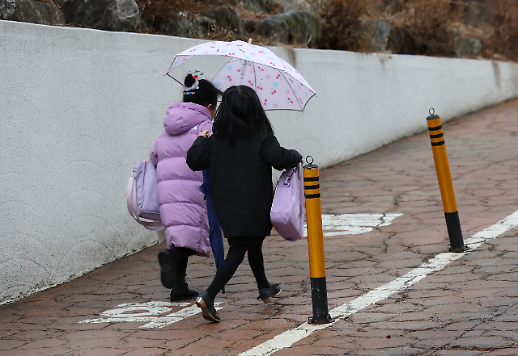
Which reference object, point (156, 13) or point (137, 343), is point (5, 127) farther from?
point (156, 13)

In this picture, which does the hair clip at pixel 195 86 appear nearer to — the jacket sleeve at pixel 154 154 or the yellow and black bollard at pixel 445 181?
the jacket sleeve at pixel 154 154

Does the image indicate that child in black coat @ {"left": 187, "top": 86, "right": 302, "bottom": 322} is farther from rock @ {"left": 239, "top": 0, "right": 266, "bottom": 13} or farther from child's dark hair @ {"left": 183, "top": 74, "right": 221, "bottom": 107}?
rock @ {"left": 239, "top": 0, "right": 266, "bottom": 13}

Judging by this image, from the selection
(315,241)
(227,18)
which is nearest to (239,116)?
(315,241)

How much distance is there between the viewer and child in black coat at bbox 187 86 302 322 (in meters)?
4.18

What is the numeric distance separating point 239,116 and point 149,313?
1.54 metres

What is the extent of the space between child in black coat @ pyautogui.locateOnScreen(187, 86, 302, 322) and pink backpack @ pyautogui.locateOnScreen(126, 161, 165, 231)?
2.34 feet

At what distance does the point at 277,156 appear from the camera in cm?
418

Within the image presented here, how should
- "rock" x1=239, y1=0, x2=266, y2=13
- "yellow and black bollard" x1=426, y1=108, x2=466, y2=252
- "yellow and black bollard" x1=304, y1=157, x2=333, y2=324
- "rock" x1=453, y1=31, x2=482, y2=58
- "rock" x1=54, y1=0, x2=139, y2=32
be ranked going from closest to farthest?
"yellow and black bollard" x1=304, y1=157, x2=333, y2=324 < "yellow and black bollard" x1=426, y1=108, x2=466, y2=252 < "rock" x1=54, y1=0, x2=139, y2=32 < "rock" x1=239, y1=0, x2=266, y2=13 < "rock" x1=453, y1=31, x2=482, y2=58

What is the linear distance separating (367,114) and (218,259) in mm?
7015

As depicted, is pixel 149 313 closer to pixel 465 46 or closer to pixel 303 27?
pixel 303 27

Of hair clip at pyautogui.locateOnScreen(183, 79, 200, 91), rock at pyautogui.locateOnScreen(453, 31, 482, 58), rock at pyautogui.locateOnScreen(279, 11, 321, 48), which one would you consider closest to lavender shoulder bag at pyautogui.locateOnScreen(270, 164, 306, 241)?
hair clip at pyautogui.locateOnScreen(183, 79, 200, 91)

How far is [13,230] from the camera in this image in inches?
211

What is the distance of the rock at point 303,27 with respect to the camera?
10844 millimetres

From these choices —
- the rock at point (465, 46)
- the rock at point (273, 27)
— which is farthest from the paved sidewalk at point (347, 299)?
the rock at point (465, 46)
